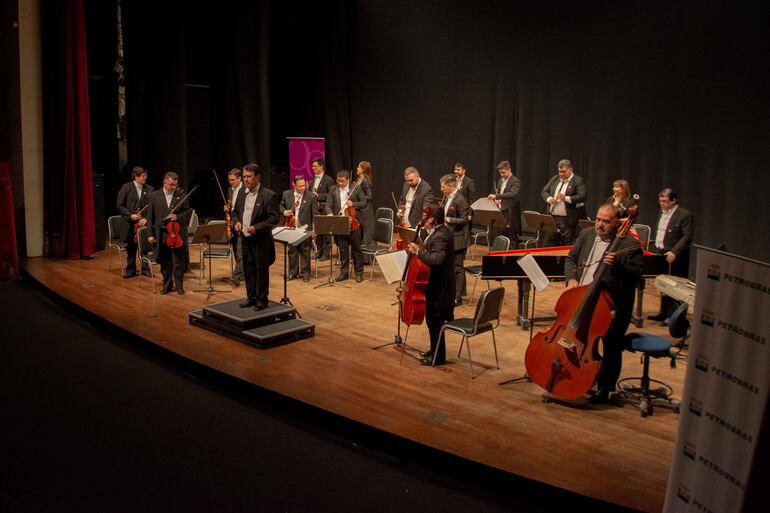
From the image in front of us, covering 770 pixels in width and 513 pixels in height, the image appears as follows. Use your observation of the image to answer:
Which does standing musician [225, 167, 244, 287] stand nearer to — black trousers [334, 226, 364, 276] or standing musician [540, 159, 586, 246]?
black trousers [334, 226, 364, 276]

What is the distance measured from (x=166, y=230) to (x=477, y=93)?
19.0 ft

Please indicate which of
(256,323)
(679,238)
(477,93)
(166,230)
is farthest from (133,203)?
(679,238)

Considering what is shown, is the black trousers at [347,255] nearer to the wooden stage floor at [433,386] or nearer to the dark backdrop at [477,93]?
the wooden stage floor at [433,386]

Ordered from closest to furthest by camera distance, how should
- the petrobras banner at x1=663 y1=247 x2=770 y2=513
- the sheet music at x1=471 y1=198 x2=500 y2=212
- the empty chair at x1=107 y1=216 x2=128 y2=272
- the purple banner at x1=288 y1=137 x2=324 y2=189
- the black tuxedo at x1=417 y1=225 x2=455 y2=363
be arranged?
the petrobras banner at x1=663 y1=247 x2=770 y2=513 < the black tuxedo at x1=417 y1=225 x2=455 y2=363 < the sheet music at x1=471 y1=198 x2=500 y2=212 < the empty chair at x1=107 y1=216 x2=128 y2=272 < the purple banner at x1=288 y1=137 x2=324 y2=189

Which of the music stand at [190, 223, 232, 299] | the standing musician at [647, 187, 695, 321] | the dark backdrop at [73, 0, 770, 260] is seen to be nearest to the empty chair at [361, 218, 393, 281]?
the music stand at [190, 223, 232, 299]

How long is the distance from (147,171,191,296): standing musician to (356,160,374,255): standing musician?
2319mm

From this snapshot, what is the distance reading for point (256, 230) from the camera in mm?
7301

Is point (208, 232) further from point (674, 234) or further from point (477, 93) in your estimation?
point (477, 93)

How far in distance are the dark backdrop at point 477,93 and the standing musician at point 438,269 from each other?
491cm

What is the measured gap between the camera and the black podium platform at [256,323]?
7.00 metres

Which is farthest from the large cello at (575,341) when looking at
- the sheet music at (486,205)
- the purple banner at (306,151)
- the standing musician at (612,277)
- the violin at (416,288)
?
the purple banner at (306,151)

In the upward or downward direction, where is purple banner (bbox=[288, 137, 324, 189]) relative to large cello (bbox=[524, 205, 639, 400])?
upward

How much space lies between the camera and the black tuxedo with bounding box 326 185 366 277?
9.62 meters

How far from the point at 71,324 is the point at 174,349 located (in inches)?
75.4
